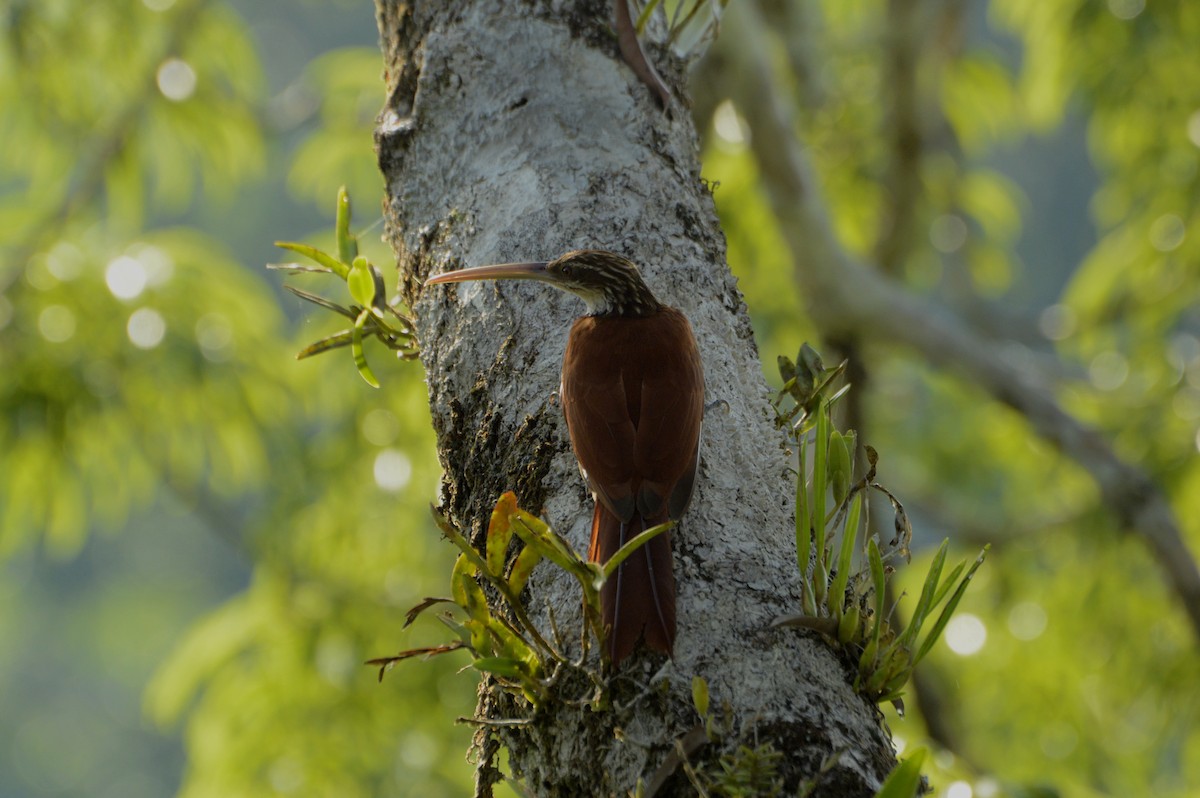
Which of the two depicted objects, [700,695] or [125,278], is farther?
[125,278]

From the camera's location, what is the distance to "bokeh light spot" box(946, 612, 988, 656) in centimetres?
495

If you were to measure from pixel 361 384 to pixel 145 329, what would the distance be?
1239 millimetres

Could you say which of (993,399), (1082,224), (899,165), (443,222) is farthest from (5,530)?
(1082,224)

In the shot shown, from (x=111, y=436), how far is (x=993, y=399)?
132 inches

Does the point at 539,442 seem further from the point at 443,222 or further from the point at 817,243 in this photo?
the point at 817,243

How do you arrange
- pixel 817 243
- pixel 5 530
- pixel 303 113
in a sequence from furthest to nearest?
pixel 303 113 → pixel 817 243 → pixel 5 530

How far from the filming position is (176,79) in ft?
16.1

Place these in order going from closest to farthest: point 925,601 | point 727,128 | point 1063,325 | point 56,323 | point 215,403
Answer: point 925,601 → point 56,323 → point 215,403 → point 727,128 → point 1063,325

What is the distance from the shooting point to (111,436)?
14.3 ft

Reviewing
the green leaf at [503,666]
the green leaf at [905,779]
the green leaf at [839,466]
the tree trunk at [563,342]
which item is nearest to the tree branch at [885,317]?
the tree trunk at [563,342]

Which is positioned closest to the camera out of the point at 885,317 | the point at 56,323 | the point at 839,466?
the point at 839,466

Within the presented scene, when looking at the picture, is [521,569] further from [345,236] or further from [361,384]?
[361,384]

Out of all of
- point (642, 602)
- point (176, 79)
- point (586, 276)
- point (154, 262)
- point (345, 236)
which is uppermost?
point (176, 79)

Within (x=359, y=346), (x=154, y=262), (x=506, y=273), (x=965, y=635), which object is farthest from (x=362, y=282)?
(x=965, y=635)
